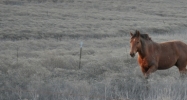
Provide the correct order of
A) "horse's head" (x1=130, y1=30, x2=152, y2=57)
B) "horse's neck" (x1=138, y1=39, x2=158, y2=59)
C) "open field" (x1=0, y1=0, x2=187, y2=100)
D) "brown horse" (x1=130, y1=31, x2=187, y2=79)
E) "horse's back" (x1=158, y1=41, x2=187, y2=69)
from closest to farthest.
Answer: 1. "open field" (x1=0, y1=0, x2=187, y2=100)
2. "horse's head" (x1=130, y1=30, x2=152, y2=57)
3. "brown horse" (x1=130, y1=31, x2=187, y2=79)
4. "horse's neck" (x1=138, y1=39, x2=158, y2=59)
5. "horse's back" (x1=158, y1=41, x2=187, y2=69)

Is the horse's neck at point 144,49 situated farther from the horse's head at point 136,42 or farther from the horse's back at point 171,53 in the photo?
the horse's back at point 171,53

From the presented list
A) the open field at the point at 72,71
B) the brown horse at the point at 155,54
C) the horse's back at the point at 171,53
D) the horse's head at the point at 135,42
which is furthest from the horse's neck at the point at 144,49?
the open field at the point at 72,71

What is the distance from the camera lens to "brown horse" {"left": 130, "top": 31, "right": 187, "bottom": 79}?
8336 mm

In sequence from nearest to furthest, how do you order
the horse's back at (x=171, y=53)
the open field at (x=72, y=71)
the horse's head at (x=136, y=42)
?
the open field at (x=72, y=71), the horse's head at (x=136, y=42), the horse's back at (x=171, y=53)

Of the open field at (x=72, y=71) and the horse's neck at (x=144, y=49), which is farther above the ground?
the horse's neck at (x=144, y=49)

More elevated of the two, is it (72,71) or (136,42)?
(136,42)

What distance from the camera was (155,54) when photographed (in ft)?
28.8

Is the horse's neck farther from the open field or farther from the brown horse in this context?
the open field

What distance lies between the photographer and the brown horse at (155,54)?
8.34 metres

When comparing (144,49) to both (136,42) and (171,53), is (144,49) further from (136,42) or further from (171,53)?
Answer: (171,53)

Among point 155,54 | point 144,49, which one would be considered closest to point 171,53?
point 155,54

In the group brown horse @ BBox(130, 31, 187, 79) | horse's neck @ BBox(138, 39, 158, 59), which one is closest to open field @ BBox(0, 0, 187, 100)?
brown horse @ BBox(130, 31, 187, 79)

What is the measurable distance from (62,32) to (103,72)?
1237cm

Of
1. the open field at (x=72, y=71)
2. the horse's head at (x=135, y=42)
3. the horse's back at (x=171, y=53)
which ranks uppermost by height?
the horse's head at (x=135, y=42)
